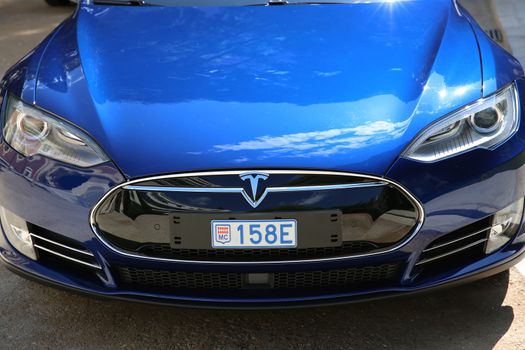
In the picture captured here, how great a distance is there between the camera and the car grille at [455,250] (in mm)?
2652

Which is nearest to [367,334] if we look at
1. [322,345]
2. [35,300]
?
[322,345]

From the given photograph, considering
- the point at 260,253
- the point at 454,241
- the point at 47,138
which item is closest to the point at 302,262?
the point at 260,253

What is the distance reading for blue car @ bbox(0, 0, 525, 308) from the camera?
249 cm

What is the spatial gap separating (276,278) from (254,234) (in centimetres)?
20

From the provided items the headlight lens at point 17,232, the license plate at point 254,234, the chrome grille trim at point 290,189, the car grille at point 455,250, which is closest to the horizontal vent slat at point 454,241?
the car grille at point 455,250

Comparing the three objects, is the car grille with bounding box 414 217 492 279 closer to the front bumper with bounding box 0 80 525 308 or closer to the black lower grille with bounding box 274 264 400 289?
the front bumper with bounding box 0 80 525 308

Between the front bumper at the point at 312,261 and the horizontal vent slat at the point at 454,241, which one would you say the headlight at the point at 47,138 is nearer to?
the front bumper at the point at 312,261

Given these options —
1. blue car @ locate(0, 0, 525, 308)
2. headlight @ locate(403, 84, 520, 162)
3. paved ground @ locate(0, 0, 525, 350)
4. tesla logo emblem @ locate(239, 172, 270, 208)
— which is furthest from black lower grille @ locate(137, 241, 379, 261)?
paved ground @ locate(0, 0, 525, 350)

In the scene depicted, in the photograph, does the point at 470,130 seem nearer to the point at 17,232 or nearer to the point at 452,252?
the point at 452,252

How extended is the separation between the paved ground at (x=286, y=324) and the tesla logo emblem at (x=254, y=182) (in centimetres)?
65

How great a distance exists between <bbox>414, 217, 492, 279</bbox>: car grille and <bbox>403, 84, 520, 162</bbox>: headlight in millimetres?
264

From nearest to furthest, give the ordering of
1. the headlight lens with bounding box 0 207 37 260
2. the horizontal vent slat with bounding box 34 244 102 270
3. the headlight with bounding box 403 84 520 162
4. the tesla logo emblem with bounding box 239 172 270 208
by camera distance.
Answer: the tesla logo emblem with bounding box 239 172 270 208 < the headlight with bounding box 403 84 520 162 < the horizontal vent slat with bounding box 34 244 102 270 < the headlight lens with bounding box 0 207 37 260

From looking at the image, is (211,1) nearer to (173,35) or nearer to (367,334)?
(173,35)

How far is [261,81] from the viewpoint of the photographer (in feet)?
9.30
